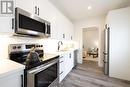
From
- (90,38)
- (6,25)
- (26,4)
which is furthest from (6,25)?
(90,38)

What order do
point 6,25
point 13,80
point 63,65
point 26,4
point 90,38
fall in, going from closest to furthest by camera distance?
point 13,80 < point 6,25 < point 26,4 < point 63,65 < point 90,38

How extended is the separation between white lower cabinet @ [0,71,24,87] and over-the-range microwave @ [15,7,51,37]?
65 cm

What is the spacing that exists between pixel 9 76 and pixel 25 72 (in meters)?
0.22

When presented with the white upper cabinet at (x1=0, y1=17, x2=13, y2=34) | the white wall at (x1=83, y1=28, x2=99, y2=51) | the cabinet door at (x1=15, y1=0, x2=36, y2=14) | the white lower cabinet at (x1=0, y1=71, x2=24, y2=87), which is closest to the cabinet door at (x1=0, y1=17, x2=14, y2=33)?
the white upper cabinet at (x1=0, y1=17, x2=13, y2=34)

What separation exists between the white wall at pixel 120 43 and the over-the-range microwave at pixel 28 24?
2.42 metres

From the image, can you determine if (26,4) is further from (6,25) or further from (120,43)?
(120,43)

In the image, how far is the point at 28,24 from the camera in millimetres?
1689

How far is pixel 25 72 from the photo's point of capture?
4.06ft

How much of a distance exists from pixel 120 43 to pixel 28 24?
298 cm

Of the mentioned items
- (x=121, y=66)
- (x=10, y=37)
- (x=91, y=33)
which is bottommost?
(x=121, y=66)

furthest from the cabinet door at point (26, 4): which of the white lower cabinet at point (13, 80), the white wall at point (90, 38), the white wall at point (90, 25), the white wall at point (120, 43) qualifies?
the white wall at point (90, 38)

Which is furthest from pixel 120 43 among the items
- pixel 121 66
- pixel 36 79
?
pixel 36 79

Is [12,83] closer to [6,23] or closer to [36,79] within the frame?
[36,79]

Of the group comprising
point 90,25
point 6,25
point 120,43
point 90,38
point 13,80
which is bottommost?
point 13,80
